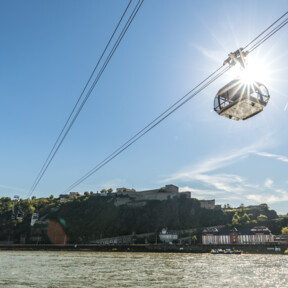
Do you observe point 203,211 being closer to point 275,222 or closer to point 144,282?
point 275,222

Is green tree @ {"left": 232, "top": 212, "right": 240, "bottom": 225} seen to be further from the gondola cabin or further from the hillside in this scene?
the gondola cabin

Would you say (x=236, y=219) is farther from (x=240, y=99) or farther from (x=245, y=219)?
(x=240, y=99)

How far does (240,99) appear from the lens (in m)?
8.35

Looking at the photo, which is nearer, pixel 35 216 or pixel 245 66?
pixel 245 66

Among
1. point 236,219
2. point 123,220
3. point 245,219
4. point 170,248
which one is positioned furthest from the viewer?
point 123,220

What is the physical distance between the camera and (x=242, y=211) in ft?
363

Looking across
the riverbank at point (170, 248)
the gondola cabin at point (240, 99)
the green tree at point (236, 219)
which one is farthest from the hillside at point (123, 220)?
the gondola cabin at point (240, 99)

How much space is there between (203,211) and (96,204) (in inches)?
1807

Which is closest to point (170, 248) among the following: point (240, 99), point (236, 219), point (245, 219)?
point (236, 219)

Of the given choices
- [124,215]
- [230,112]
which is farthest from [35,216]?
[124,215]

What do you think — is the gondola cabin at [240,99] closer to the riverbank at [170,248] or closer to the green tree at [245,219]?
the riverbank at [170,248]

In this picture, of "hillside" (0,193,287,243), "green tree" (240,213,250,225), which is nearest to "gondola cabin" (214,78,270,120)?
"hillside" (0,193,287,243)

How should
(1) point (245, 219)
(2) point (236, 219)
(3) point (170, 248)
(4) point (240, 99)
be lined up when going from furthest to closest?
(1) point (245, 219) → (2) point (236, 219) → (3) point (170, 248) → (4) point (240, 99)

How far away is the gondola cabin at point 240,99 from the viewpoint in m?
8.50
